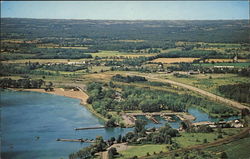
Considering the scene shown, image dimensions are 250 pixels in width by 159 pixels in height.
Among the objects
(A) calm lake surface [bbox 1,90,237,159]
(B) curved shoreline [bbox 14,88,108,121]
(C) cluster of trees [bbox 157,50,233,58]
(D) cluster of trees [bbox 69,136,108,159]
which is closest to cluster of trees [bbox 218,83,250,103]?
(A) calm lake surface [bbox 1,90,237,159]

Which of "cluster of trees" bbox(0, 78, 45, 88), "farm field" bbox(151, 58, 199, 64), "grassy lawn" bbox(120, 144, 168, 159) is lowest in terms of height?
"grassy lawn" bbox(120, 144, 168, 159)

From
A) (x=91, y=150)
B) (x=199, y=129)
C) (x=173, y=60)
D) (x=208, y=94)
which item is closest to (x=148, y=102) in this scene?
(x=208, y=94)

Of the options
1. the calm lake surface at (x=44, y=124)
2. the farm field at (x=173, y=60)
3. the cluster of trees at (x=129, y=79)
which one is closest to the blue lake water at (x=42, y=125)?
the calm lake surface at (x=44, y=124)

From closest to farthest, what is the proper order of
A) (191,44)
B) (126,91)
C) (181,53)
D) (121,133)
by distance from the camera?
(121,133)
(126,91)
(181,53)
(191,44)

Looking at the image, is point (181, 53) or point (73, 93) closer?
point (73, 93)

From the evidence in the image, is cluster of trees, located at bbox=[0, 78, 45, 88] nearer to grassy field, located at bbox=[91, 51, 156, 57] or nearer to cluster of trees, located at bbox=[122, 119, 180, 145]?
cluster of trees, located at bbox=[122, 119, 180, 145]

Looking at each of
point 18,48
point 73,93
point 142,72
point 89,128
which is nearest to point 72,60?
point 18,48

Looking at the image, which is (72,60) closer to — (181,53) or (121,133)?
(181,53)
